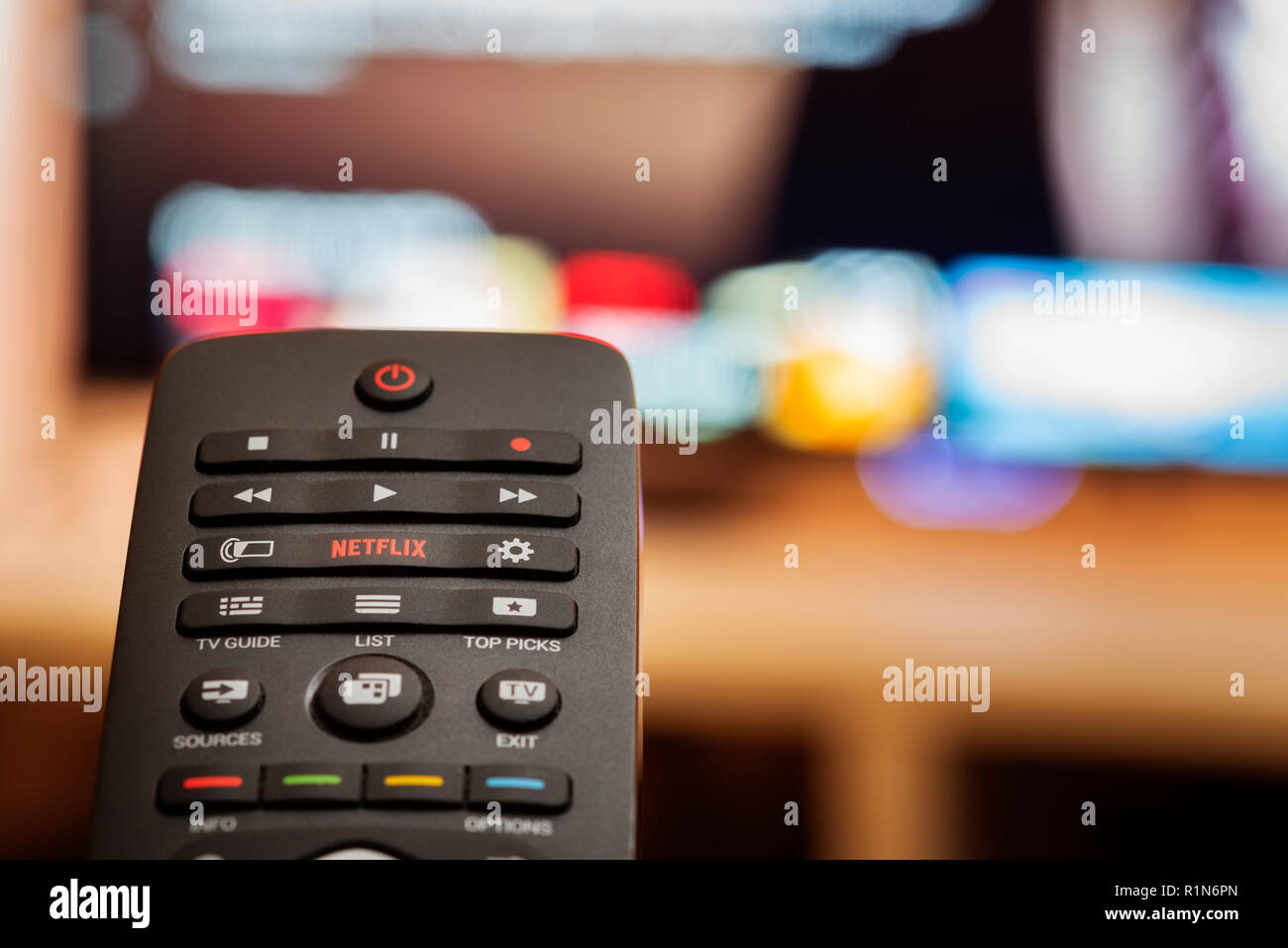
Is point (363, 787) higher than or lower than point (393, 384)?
lower

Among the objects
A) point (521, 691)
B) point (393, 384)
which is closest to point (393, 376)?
point (393, 384)

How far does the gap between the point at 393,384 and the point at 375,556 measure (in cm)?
6

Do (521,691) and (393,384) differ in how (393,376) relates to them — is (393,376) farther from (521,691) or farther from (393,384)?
(521,691)

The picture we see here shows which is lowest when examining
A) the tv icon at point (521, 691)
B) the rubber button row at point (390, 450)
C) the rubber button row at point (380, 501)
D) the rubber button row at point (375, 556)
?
the tv icon at point (521, 691)

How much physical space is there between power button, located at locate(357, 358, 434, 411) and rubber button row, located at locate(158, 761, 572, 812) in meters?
0.11

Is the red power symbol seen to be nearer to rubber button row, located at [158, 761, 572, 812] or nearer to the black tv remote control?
the black tv remote control

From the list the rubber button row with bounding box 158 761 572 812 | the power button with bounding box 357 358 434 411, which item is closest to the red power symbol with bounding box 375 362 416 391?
the power button with bounding box 357 358 434 411

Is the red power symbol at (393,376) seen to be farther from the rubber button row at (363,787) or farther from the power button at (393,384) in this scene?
the rubber button row at (363,787)

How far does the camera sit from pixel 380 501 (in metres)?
0.28

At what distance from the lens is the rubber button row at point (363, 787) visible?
24cm

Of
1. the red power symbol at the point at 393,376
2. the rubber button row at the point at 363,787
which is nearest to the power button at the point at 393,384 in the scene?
the red power symbol at the point at 393,376

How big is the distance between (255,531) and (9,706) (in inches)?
23.6

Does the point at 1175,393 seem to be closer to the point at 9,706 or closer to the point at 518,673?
the point at 518,673

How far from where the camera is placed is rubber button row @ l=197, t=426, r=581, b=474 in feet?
0.94
